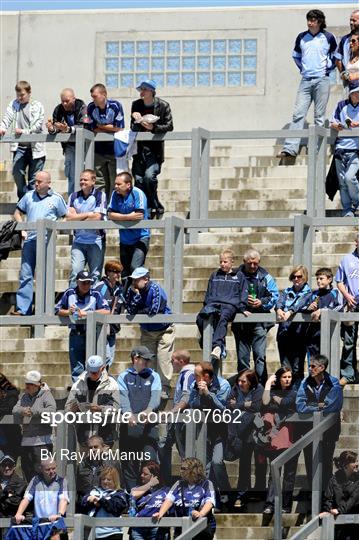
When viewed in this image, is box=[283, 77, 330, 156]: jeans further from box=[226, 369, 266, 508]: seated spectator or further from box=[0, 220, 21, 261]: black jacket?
box=[226, 369, 266, 508]: seated spectator

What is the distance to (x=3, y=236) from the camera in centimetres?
2773

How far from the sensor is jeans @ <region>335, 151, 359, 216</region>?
2788cm

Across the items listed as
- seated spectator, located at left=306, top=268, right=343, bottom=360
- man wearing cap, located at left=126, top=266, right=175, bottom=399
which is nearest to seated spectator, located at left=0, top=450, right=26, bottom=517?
man wearing cap, located at left=126, top=266, right=175, bottom=399

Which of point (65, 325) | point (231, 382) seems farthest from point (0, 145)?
point (231, 382)

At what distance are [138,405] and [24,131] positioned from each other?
617 cm

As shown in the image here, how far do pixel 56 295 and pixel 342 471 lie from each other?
5430 mm

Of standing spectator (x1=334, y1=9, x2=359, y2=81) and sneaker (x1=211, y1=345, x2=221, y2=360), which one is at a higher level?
standing spectator (x1=334, y1=9, x2=359, y2=81)

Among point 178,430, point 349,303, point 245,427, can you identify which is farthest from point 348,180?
point 178,430

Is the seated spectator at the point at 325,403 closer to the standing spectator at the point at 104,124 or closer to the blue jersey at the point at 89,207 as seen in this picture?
the blue jersey at the point at 89,207

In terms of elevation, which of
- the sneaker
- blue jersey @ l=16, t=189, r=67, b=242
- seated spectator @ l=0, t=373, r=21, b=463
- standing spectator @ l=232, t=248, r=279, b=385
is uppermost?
blue jersey @ l=16, t=189, r=67, b=242

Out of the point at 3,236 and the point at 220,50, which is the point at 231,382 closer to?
the point at 3,236

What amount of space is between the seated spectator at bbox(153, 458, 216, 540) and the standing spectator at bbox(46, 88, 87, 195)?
19.0 feet

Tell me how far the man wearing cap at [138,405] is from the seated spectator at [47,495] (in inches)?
24.7

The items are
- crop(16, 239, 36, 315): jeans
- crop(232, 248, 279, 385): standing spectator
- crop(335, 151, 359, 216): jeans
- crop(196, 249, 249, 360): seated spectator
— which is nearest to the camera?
crop(196, 249, 249, 360): seated spectator
